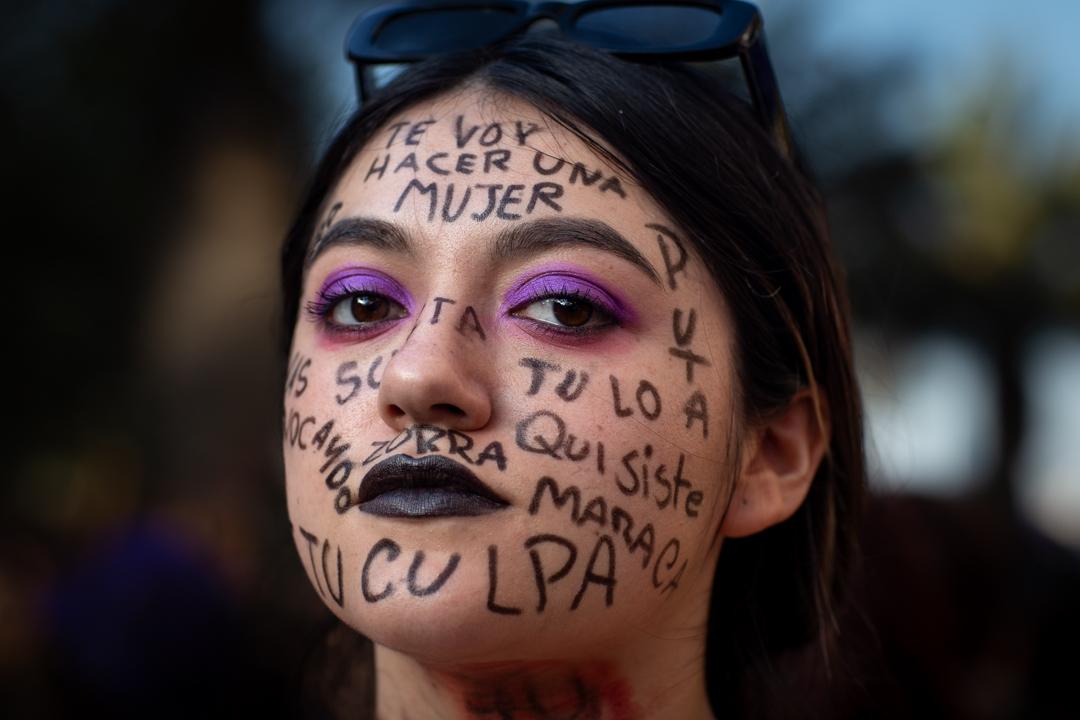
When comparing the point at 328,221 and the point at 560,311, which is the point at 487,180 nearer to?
the point at 560,311

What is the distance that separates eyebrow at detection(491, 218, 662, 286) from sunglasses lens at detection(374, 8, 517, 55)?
61 centimetres

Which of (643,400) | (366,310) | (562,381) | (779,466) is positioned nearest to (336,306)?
(366,310)

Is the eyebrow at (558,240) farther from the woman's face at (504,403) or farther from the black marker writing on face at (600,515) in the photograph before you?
the black marker writing on face at (600,515)

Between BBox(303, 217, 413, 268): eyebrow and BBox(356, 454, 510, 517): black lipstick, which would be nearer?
BBox(356, 454, 510, 517): black lipstick

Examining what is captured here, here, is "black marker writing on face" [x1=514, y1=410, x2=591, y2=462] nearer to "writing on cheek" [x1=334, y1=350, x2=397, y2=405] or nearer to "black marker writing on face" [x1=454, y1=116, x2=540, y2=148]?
"writing on cheek" [x1=334, y1=350, x2=397, y2=405]

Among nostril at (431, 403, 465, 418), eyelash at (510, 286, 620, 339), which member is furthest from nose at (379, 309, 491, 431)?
eyelash at (510, 286, 620, 339)

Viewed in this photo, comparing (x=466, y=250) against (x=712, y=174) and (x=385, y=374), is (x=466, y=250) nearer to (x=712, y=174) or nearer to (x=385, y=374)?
(x=385, y=374)

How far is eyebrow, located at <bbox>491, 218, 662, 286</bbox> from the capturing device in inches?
74.2

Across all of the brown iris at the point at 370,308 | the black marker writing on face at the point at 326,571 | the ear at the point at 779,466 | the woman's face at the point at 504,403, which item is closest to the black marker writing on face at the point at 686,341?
the woman's face at the point at 504,403

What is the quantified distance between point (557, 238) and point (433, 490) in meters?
0.53

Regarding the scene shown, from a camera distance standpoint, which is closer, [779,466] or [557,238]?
[557,238]

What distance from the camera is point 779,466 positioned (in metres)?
2.18

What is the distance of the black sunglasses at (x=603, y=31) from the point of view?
2.15 meters

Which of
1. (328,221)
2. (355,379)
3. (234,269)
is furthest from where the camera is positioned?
(234,269)
